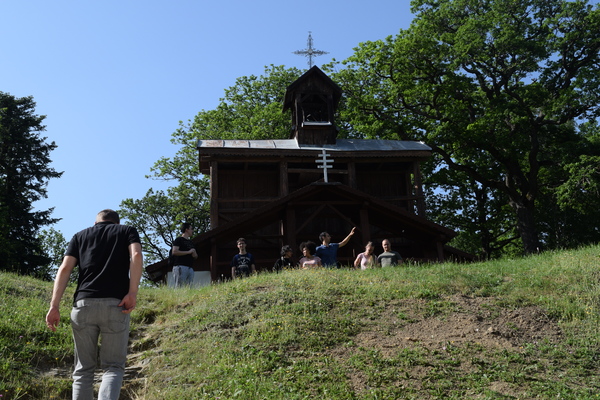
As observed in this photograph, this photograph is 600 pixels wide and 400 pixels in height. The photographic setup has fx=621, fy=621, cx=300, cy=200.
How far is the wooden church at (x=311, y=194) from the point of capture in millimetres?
20016

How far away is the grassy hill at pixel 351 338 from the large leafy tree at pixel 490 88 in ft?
53.4

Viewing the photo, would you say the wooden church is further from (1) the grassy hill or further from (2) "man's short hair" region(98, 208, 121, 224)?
(2) "man's short hair" region(98, 208, 121, 224)

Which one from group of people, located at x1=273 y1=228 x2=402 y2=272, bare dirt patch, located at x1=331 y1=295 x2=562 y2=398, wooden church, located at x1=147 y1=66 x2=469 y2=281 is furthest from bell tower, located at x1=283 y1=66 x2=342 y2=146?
bare dirt patch, located at x1=331 y1=295 x2=562 y2=398

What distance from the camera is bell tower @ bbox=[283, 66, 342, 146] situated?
24.7m

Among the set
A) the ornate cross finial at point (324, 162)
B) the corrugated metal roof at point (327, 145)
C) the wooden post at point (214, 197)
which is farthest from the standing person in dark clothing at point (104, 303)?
the corrugated metal roof at point (327, 145)

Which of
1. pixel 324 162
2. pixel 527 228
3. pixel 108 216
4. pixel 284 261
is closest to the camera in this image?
pixel 108 216

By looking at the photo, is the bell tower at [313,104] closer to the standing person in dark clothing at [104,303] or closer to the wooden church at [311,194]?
the wooden church at [311,194]

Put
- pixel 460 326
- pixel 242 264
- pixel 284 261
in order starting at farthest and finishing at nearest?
pixel 284 261, pixel 242 264, pixel 460 326

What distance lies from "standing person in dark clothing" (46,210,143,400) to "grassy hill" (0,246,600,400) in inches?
76.0

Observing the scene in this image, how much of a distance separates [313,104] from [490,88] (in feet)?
33.1

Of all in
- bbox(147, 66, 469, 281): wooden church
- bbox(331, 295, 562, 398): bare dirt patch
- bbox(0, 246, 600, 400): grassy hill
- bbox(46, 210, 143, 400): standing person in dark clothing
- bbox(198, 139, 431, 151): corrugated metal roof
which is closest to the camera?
bbox(46, 210, 143, 400): standing person in dark clothing

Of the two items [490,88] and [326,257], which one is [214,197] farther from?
[490,88]

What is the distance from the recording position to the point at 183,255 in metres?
14.5

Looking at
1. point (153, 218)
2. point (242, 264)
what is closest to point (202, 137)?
point (153, 218)
